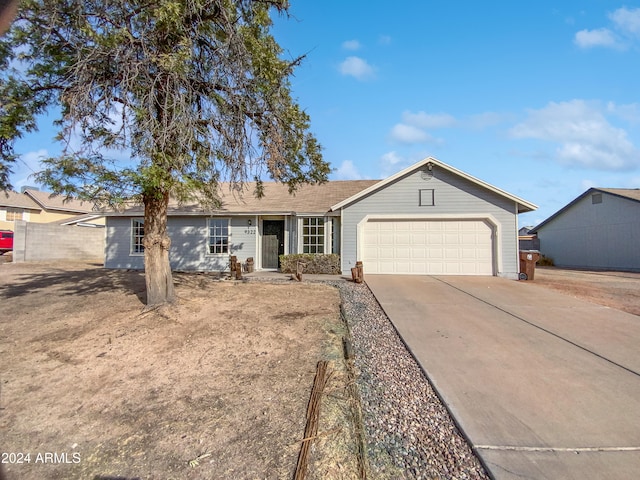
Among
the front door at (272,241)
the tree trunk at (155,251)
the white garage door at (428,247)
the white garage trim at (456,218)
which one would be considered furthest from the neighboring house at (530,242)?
the tree trunk at (155,251)

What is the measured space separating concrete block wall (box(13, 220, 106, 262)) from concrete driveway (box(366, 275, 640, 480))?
2105 centimetres

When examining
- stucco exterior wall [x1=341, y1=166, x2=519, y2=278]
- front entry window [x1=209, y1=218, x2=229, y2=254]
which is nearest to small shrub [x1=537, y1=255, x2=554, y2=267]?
stucco exterior wall [x1=341, y1=166, x2=519, y2=278]

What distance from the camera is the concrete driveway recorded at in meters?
2.64

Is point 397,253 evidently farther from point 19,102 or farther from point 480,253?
point 19,102

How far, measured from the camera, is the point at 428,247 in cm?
1320

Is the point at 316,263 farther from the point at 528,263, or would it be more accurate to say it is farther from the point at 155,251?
the point at 528,263

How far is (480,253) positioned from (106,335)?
12.0 meters

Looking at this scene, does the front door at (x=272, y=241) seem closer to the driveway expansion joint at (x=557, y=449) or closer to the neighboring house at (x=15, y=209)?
the driveway expansion joint at (x=557, y=449)

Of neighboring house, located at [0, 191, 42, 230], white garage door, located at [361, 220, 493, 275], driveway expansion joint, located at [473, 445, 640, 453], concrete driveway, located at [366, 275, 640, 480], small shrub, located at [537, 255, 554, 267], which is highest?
neighboring house, located at [0, 191, 42, 230]

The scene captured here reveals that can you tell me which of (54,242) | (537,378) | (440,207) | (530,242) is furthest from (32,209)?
(530,242)

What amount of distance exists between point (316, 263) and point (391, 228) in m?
3.24

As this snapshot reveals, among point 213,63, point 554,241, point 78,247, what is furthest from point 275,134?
point 554,241

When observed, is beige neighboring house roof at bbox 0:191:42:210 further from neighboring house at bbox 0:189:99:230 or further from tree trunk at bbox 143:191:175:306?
tree trunk at bbox 143:191:175:306

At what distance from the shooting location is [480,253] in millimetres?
12922
